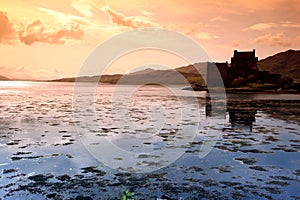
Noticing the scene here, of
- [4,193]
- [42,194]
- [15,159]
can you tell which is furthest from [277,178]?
[15,159]

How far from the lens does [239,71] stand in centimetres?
15712

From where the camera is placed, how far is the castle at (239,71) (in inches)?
5969

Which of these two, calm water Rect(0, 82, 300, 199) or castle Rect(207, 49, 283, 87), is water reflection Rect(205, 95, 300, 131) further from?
castle Rect(207, 49, 283, 87)

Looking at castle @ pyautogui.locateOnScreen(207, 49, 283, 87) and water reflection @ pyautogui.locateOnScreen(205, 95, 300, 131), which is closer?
water reflection @ pyautogui.locateOnScreen(205, 95, 300, 131)

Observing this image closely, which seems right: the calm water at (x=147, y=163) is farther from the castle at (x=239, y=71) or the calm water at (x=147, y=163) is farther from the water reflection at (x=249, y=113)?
the castle at (x=239, y=71)

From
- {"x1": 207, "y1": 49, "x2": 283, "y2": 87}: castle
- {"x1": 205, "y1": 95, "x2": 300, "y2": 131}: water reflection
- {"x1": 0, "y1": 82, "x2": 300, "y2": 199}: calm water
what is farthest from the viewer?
{"x1": 207, "y1": 49, "x2": 283, "y2": 87}: castle

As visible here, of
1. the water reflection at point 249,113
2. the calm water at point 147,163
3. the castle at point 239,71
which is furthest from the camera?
the castle at point 239,71

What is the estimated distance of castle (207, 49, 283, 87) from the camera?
152m

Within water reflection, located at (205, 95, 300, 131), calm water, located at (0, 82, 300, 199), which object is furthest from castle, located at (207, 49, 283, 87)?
calm water, located at (0, 82, 300, 199)

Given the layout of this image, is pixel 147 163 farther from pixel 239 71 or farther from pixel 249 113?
pixel 239 71

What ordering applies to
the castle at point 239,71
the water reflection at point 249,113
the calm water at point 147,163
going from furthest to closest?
the castle at point 239,71, the water reflection at point 249,113, the calm water at point 147,163

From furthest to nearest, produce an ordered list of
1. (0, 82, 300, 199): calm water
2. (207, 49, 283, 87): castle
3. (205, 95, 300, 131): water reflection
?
(207, 49, 283, 87): castle
(205, 95, 300, 131): water reflection
(0, 82, 300, 199): calm water

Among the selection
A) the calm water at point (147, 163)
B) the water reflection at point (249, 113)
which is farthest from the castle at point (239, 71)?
the calm water at point (147, 163)

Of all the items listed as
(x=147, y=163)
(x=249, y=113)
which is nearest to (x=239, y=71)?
(x=249, y=113)
